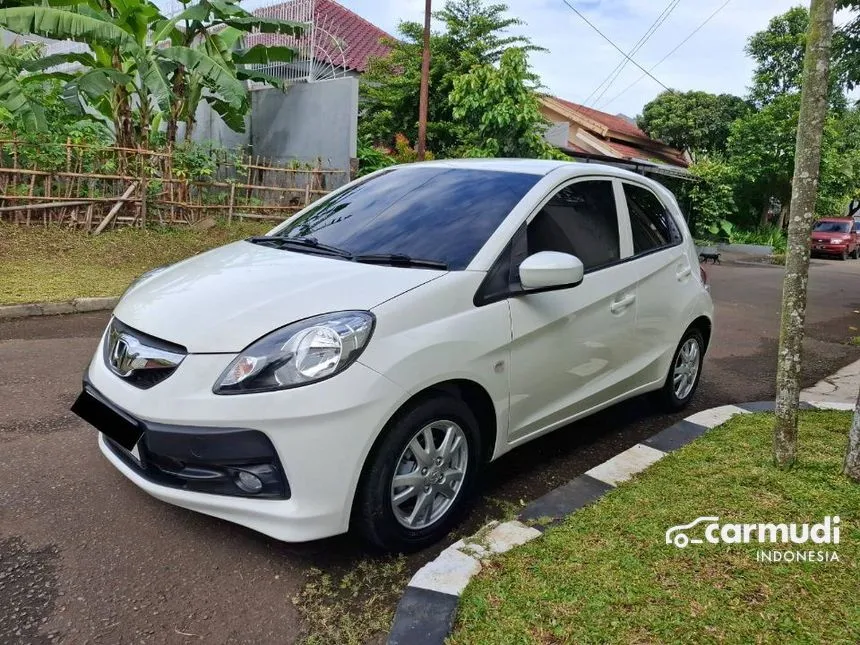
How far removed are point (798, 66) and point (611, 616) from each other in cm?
2748

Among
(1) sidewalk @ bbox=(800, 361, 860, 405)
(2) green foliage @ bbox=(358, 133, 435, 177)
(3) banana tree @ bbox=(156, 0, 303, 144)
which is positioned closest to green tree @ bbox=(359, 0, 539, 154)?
(2) green foliage @ bbox=(358, 133, 435, 177)

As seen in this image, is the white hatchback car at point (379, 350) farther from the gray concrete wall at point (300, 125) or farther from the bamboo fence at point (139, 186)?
the gray concrete wall at point (300, 125)

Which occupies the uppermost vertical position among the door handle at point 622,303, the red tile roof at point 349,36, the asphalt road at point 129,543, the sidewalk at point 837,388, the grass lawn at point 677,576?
the red tile roof at point 349,36

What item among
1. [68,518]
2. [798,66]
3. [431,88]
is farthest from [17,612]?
[798,66]

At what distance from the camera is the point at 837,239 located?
83.1 feet

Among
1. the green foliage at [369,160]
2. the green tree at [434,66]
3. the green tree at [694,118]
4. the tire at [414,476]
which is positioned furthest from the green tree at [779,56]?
the tire at [414,476]

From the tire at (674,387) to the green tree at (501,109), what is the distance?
10.6 metres

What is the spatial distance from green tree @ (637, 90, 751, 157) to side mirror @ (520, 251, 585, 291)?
27667mm

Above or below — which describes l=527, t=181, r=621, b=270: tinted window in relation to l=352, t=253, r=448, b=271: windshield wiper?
above

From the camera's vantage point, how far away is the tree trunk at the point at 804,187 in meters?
2.86

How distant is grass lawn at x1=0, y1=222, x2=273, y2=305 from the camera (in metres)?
7.65

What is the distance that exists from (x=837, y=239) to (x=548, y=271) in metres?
27.1

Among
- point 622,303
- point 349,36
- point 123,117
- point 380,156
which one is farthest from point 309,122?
point 622,303

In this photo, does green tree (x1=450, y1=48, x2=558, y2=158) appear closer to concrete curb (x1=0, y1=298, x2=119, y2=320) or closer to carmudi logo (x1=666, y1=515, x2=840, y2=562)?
concrete curb (x1=0, y1=298, x2=119, y2=320)
